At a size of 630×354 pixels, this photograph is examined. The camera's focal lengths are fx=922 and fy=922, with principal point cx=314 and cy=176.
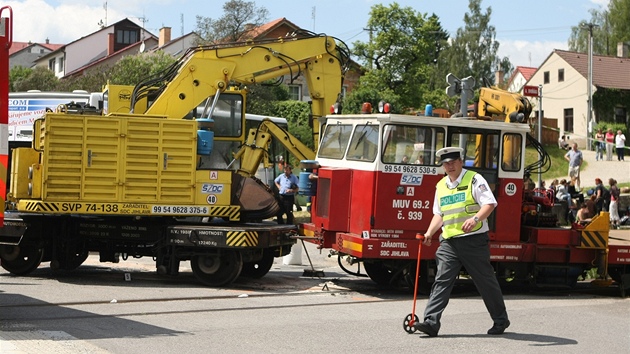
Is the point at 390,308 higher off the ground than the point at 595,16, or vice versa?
the point at 595,16

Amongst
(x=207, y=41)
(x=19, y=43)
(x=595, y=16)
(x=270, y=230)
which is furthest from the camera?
(x=19, y=43)

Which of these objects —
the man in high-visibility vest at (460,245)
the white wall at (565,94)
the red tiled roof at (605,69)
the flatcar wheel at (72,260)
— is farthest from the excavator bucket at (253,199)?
the white wall at (565,94)

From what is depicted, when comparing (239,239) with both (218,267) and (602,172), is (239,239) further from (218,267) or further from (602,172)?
(602,172)

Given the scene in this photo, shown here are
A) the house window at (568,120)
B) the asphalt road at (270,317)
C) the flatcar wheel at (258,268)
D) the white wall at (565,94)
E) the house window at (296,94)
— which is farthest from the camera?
the house window at (568,120)

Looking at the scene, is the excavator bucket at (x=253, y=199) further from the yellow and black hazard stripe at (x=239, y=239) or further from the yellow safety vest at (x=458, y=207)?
the yellow safety vest at (x=458, y=207)

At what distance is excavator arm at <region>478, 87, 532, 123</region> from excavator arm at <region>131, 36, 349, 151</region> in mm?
2613

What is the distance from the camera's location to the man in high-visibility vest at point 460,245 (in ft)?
31.5

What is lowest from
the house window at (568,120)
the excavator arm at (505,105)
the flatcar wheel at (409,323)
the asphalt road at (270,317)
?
the asphalt road at (270,317)

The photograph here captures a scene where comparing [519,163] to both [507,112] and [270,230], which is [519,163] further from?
[270,230]

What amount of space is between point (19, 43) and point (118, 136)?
109 m

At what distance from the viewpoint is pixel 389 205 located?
43.5 feet

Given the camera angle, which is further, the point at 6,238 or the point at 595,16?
the point at 595,16

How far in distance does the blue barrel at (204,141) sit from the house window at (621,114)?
48926mm

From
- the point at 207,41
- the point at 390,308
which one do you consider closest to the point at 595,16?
the point at 207,41
